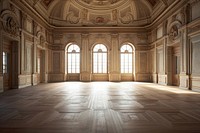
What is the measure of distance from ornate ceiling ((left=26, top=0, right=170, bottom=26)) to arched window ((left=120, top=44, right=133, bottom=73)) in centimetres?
259

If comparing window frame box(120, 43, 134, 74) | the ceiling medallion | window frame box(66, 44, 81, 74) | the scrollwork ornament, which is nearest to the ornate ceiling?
the ceiling medallion

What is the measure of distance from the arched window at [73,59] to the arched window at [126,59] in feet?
15.3

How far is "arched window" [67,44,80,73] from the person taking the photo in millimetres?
18234

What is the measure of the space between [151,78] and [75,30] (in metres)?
9.03

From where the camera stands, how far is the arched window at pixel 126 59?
18.4 meters

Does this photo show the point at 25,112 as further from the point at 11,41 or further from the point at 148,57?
the point at 148,57

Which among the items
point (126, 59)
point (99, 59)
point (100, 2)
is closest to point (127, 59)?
point (126, 59)

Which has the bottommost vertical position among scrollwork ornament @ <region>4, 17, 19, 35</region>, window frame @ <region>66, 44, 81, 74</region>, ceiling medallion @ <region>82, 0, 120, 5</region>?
window frame @ <region>66, 44, 81, 74</region>

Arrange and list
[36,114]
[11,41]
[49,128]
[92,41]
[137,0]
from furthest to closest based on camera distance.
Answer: [92,41] → [137,0] → [11,41] → [36,114] → [49,128]

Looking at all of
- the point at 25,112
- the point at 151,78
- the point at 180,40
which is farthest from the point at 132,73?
the point at 25,112

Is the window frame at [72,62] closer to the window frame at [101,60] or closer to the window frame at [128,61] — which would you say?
the window frame at [101,60]

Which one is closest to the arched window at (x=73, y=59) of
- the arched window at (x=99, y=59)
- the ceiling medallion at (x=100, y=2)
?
the arched window at (x=99, y=59)

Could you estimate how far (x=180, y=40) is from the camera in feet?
36.1

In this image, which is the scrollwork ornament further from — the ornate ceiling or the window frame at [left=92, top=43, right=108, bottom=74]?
the window frame at [left=92, top=43, right=108, bottom=74]
